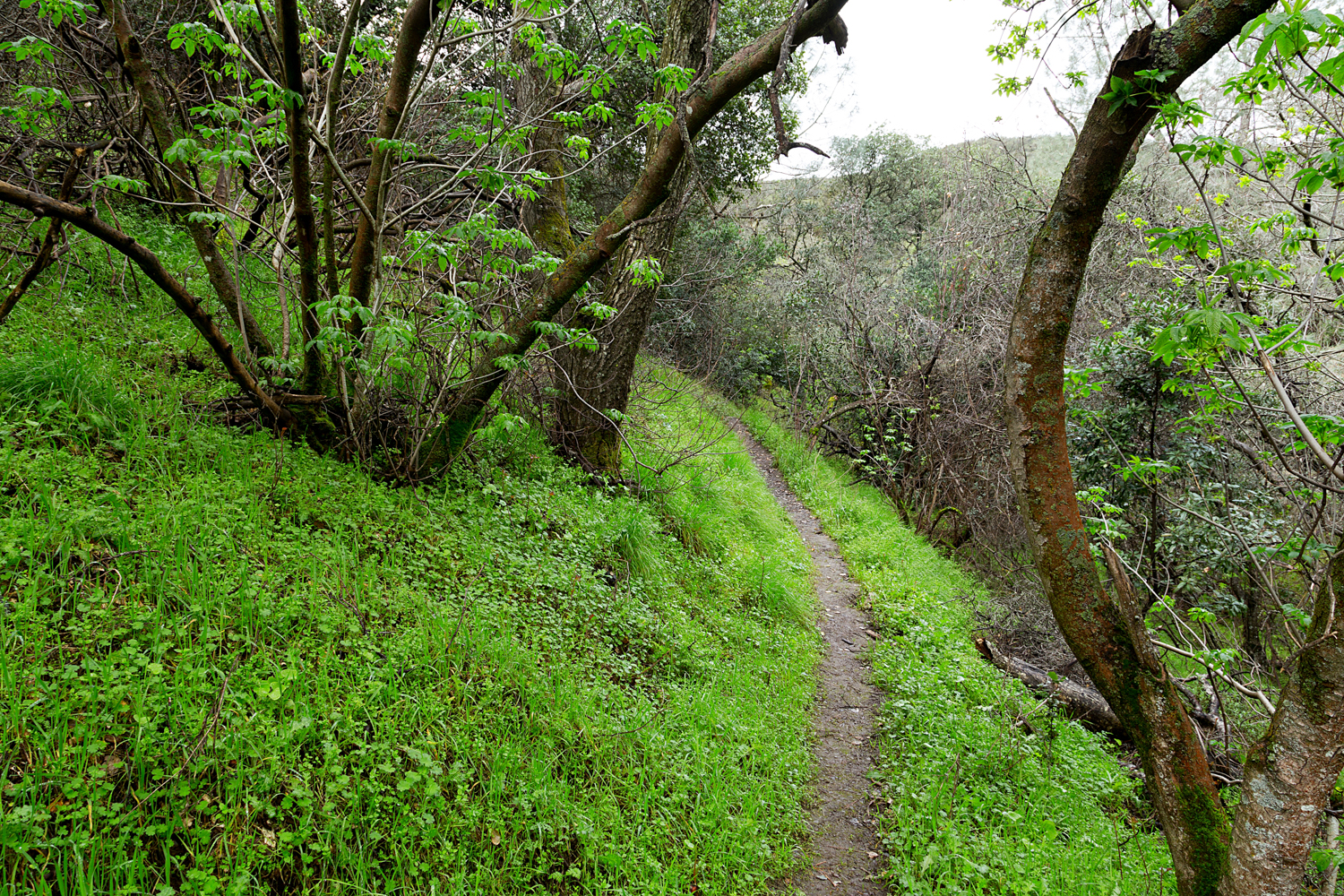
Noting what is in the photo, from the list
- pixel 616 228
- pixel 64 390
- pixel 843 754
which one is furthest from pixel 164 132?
pixel 843 754

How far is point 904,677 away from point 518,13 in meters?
5.73

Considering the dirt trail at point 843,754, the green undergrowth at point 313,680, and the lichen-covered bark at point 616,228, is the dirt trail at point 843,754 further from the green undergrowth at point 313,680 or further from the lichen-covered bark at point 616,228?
the lichen-covered bark at point 616,228

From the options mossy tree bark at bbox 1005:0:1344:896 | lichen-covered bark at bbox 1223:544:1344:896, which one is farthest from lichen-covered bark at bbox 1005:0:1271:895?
lichen-covered bark at bbox 1223:544:1344:896

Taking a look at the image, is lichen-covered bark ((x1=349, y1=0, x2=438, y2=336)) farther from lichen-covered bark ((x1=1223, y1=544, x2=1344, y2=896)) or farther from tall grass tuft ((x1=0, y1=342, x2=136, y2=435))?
lichen-covered bark ((x1=1223, y1=544, x2=1344, y2=896))

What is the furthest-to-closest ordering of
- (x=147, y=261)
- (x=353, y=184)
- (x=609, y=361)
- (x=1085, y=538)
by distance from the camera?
(x=609, y=361) < (x=353, y=184) < (x=147, y=261) < (x=1085, y=538)

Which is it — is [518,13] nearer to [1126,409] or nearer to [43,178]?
[43,178]

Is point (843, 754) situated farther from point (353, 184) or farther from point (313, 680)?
point (353, 184)

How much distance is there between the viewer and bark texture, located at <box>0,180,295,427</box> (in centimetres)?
264

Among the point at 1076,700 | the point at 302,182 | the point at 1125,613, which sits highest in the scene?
the point at 302,182

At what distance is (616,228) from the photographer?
4.00m

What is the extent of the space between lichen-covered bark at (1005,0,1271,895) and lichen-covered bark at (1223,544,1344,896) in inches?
6.4

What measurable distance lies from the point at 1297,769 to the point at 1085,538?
0.93m

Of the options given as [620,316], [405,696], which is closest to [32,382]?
[405,696]

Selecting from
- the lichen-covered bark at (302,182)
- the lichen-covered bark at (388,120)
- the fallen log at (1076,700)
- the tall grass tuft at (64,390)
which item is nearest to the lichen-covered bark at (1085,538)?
the fallen log at (1076,700)
